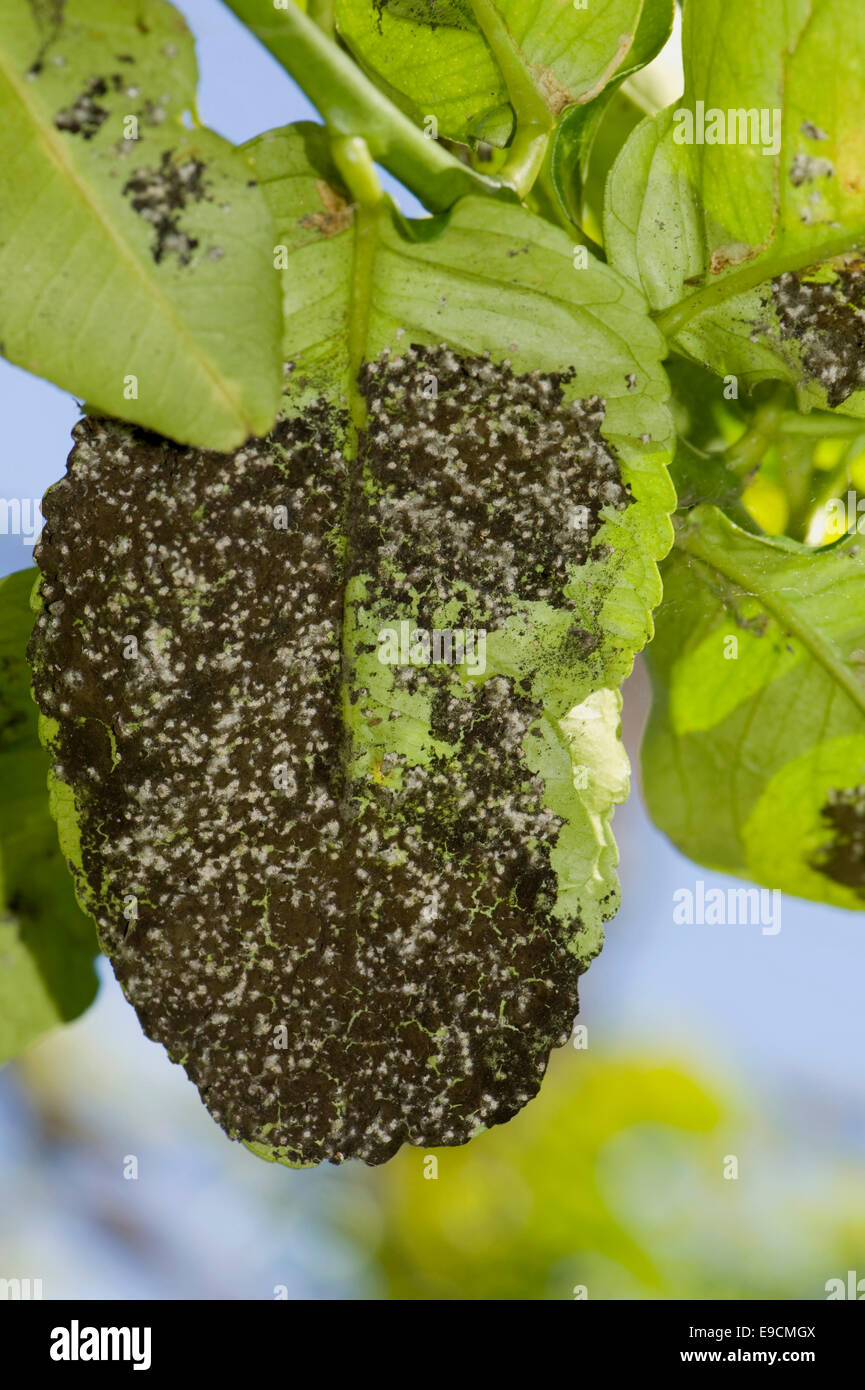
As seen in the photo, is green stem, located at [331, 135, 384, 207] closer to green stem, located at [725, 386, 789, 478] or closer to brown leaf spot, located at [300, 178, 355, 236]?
brown leaf spot, located at [300, 178, 355, 236]

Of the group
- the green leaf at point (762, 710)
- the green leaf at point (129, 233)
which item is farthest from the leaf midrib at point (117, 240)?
the green leaf at point (762, 710)

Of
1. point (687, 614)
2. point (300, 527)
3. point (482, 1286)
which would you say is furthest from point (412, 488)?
point (482, 1286)

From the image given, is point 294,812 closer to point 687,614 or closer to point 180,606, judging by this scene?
point 180,606

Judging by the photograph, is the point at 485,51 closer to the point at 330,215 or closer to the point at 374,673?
the point at 330,215

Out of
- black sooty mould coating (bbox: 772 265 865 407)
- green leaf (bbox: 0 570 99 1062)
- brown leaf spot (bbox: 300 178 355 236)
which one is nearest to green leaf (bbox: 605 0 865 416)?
black sooty mould coating (bbox: 772 265 865 407)

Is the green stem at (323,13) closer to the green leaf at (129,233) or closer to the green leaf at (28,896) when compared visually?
the green leaf at (129,233)
